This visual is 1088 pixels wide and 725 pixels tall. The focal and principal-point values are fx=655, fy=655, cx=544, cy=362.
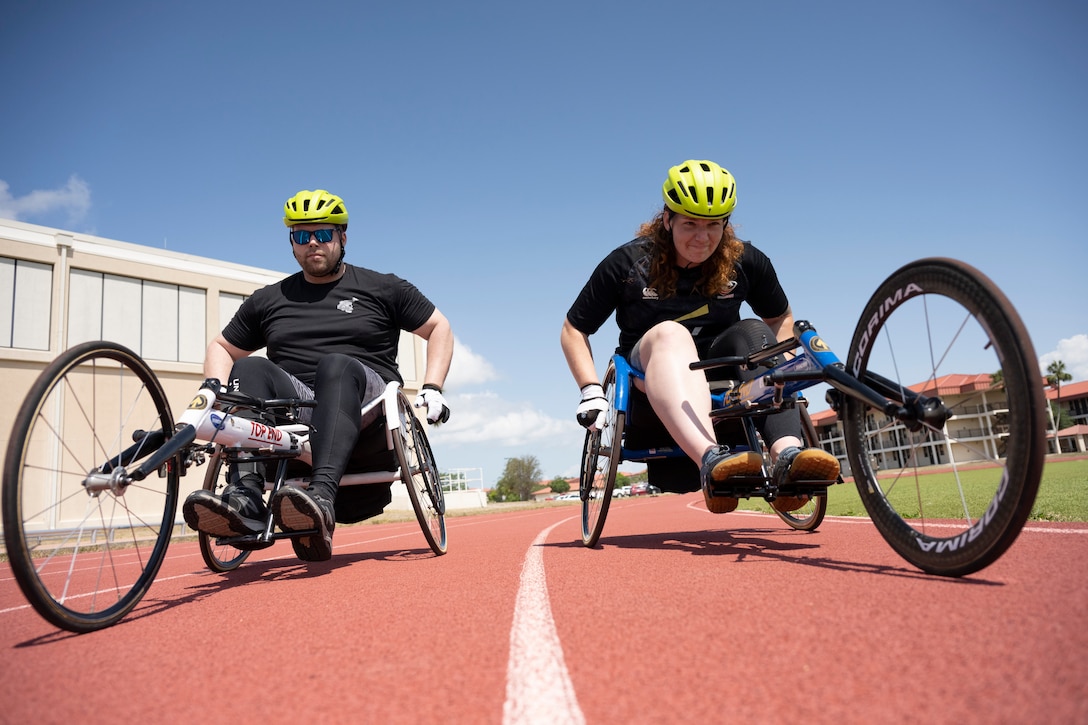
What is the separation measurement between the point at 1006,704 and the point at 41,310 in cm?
2992

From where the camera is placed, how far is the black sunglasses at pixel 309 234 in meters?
4.32

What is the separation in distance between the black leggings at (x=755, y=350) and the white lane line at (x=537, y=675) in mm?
1653

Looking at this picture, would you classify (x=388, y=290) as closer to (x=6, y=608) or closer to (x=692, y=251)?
(x=692, y=251)

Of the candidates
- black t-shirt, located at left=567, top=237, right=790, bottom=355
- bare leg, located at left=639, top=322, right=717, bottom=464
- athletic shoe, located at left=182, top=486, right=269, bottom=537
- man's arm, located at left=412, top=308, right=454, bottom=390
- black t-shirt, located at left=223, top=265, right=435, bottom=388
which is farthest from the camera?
man's arm, located at left=412, top=308, right=454, bottom=390

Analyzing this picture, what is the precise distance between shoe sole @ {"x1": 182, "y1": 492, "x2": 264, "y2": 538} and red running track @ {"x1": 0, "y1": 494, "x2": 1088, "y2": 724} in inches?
15.0

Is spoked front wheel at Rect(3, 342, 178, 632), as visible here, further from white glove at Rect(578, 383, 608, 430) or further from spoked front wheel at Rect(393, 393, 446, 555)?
white glove at Rect(578, 383, 608, 430)

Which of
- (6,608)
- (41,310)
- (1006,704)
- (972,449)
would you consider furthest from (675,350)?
(41,310)

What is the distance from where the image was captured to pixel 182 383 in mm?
26922

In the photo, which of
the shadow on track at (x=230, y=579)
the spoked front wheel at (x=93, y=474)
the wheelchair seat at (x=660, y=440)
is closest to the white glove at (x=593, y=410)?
the wheelchair seat at (x=660, y=440)

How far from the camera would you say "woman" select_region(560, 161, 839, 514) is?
316 centimetres

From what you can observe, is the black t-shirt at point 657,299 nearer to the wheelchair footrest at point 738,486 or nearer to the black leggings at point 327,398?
the wheelchair footrest at point 738,486

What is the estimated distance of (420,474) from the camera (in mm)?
4250

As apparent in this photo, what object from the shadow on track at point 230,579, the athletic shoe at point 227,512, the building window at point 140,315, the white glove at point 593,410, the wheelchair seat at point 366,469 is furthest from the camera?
the building window at point 140,315

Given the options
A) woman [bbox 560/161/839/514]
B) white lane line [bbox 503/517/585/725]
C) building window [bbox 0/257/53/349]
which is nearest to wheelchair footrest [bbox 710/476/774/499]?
woman [bbox 560/161/839/514]
